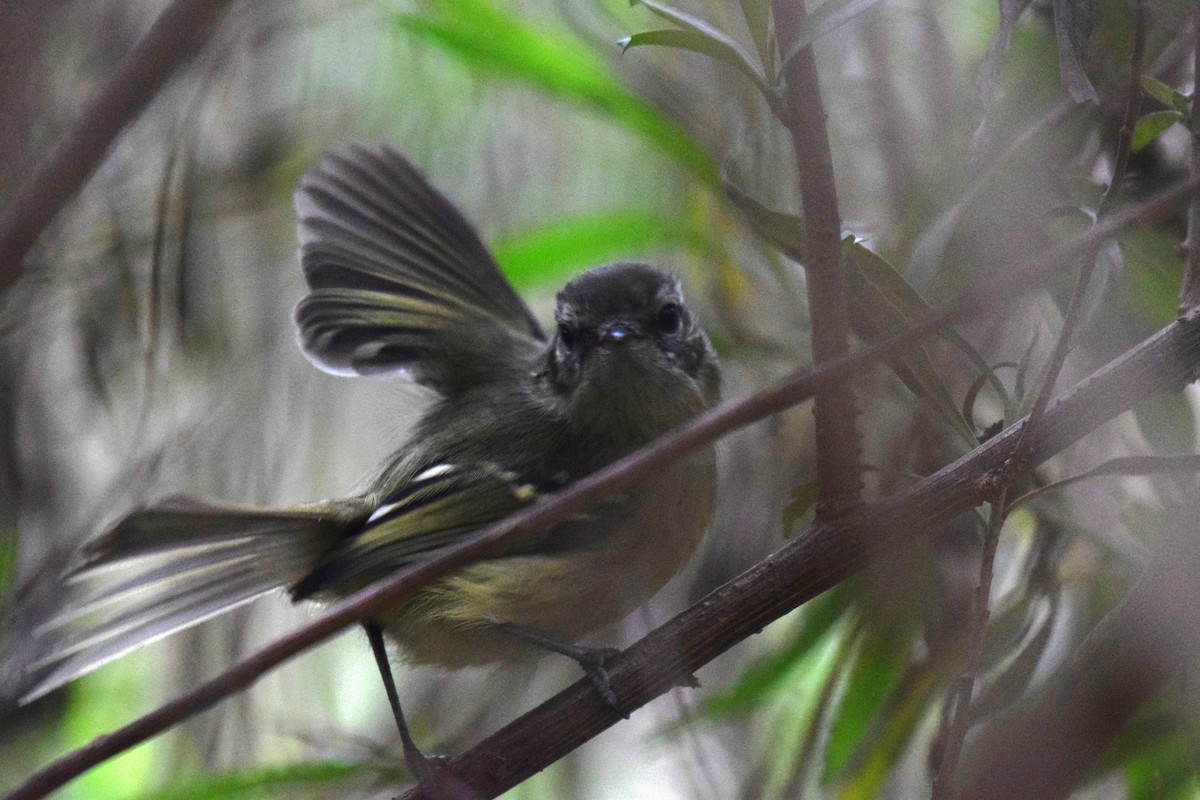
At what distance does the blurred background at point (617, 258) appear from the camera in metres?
1.51

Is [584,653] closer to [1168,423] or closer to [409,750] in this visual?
[409,750]

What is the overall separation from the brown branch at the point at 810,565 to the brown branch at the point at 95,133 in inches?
27.8

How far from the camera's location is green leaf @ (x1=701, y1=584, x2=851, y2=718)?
175 centimetres

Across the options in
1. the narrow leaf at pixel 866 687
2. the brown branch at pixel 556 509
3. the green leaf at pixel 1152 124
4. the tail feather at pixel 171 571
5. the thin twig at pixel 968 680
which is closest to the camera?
the brown branch at pixel 556 509

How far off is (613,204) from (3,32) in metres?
1.96

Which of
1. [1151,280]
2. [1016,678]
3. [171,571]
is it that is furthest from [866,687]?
[171,571]

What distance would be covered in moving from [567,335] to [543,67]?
1.54 feet

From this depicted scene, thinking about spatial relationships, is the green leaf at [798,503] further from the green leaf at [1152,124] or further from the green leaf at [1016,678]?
the green leaf at [1152,124]

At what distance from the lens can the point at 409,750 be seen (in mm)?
1657

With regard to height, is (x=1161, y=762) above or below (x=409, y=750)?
below

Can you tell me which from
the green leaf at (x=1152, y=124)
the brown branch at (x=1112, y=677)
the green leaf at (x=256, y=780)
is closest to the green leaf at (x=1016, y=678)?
the brown branch at (x=1112, y=677)

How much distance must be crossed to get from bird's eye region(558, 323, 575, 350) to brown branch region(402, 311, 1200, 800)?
27.9 inches

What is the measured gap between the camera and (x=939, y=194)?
1724mm

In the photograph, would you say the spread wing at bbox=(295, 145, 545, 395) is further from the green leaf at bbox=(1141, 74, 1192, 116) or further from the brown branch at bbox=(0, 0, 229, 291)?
→ the brown branch at bbox=(0, 0, 229, 291)
